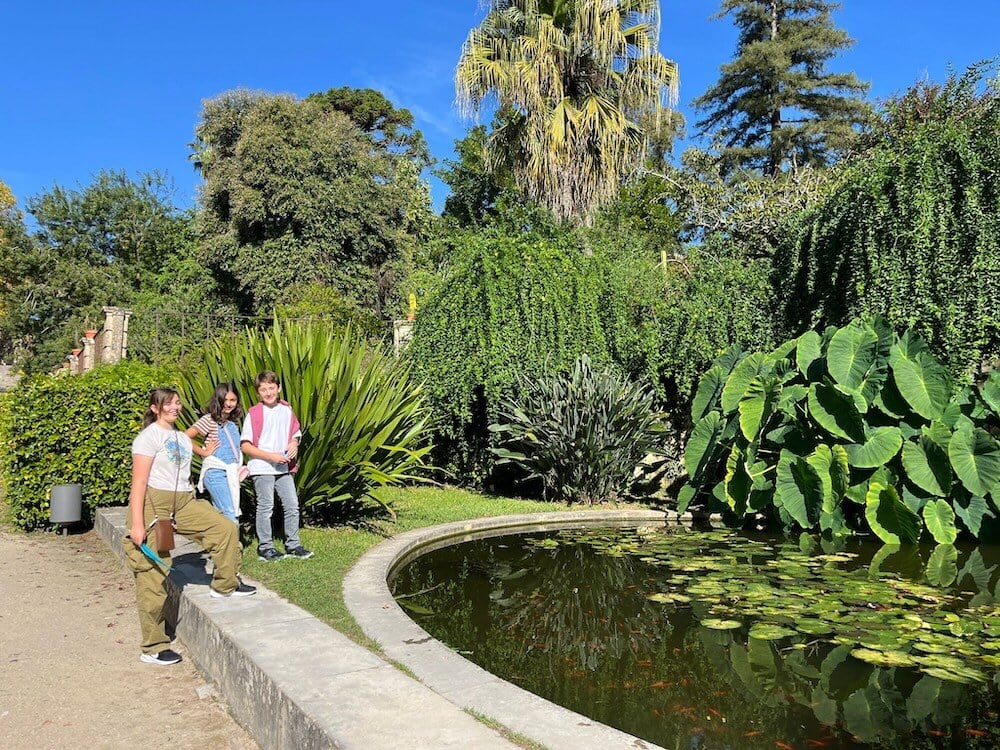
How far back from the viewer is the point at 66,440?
7871mm

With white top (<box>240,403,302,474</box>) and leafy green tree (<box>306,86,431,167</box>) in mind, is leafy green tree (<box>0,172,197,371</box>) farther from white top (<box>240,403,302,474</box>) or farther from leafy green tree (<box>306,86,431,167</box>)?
white top (<box>240,403,302,474</box>)

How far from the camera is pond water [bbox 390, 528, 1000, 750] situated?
3.60 meters

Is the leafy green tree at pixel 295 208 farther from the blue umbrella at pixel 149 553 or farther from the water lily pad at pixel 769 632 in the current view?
the water lily pad at pixel 769 632

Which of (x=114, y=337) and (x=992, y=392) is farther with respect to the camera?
(x=114, y=337)

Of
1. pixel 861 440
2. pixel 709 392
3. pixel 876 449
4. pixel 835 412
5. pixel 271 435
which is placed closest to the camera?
pixel 271 435

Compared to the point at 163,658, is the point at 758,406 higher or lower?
higher

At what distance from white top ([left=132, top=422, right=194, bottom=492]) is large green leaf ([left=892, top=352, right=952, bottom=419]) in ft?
22.5

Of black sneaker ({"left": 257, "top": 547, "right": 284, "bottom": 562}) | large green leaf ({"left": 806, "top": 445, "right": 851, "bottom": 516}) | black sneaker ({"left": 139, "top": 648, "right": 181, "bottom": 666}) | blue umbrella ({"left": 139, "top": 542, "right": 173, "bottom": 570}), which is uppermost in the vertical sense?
large green leaf ({"left": 806, "top": 445, "right": 851, "bottom": 516})

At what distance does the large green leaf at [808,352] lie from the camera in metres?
8.46

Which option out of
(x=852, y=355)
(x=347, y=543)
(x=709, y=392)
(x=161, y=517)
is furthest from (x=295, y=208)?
(x=161, y=517)

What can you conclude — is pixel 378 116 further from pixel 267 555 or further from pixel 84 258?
pixel 267 555

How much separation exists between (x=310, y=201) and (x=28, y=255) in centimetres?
1402

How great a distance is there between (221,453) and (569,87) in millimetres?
13131

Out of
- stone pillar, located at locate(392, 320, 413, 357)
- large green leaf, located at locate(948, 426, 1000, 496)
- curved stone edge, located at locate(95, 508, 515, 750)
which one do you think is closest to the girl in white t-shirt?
curved stone edge, located at locate(95, 508, 515, 750)
